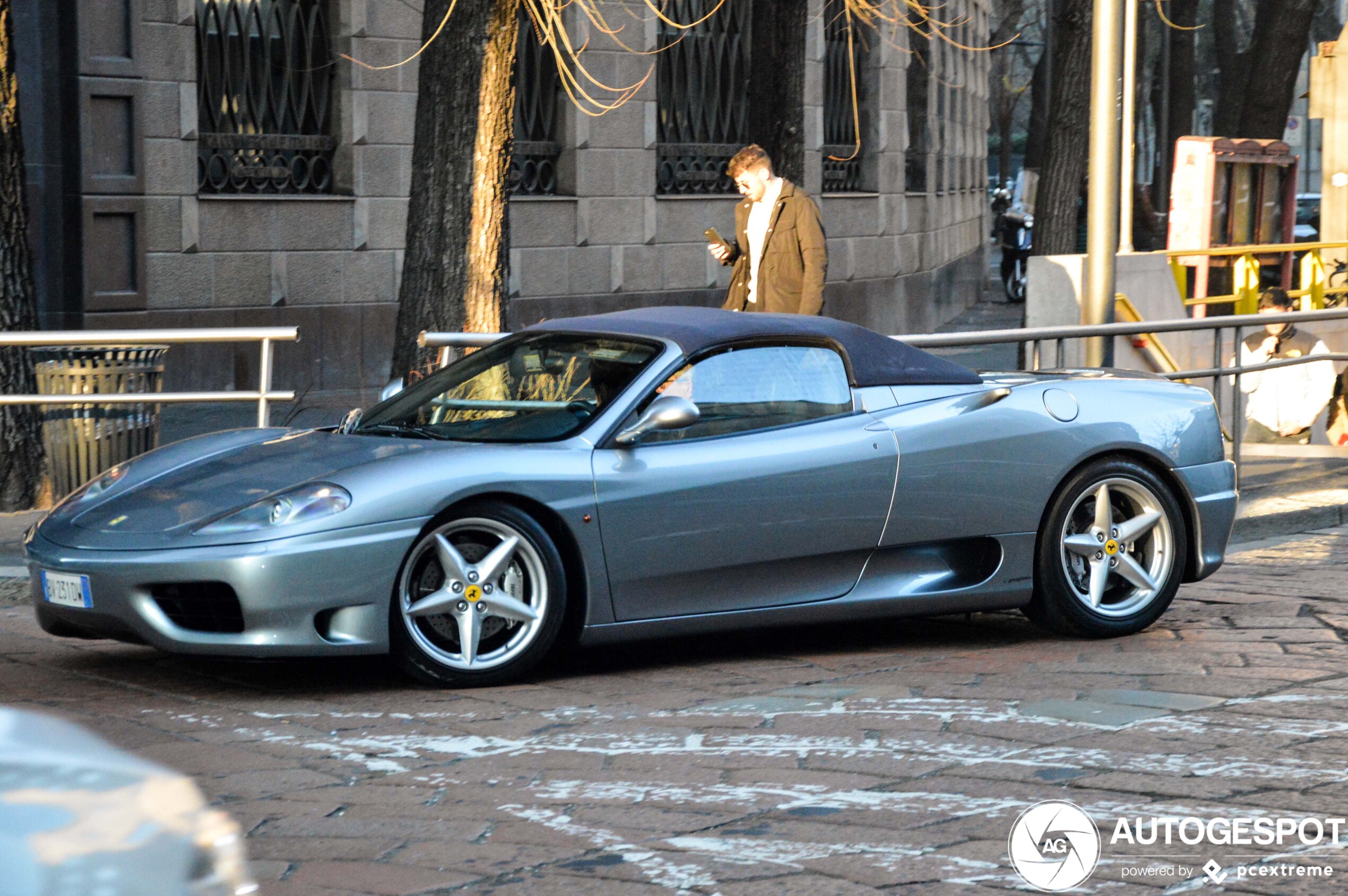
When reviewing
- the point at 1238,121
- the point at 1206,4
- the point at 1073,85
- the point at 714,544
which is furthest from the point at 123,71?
the point at 1206,4

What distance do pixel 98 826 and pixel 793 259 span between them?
865 centimetres

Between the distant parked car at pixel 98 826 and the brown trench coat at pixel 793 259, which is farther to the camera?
the brown trench coat at pixel 793 259

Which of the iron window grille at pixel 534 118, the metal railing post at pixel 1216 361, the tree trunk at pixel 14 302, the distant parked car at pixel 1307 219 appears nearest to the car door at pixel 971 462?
the metal railing post at pixel 1216 361

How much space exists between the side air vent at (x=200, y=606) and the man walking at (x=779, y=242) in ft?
17.2

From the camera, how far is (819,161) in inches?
885

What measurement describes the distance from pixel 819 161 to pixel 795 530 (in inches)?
645

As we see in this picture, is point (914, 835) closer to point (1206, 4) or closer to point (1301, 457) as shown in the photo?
point (1301, 457)

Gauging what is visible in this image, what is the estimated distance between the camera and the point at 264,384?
8.99 metres

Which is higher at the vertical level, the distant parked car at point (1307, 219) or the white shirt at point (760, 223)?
the distant parked car at point (1307, 219)

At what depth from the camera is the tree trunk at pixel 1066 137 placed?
56.2 ft

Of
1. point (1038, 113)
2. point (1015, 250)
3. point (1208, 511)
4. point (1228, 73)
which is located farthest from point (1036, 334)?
point (1038, 113)

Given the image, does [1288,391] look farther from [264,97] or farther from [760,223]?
[264,97]

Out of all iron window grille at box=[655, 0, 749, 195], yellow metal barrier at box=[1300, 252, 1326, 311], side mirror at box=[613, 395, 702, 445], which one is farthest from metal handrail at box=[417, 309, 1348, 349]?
iron window grille at box=[655, 0, 749, 195]
